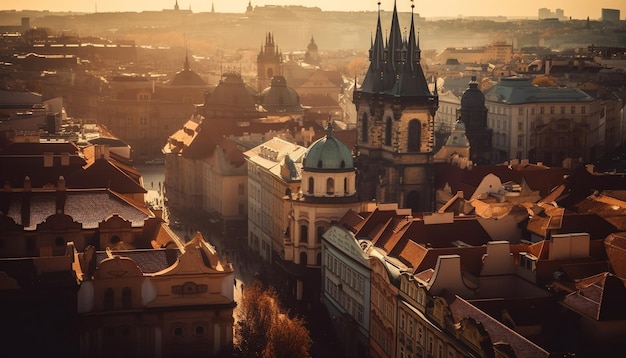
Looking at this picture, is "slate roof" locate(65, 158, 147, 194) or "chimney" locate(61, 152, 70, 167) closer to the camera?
"slate roof" locate(65, 158, 147, 194)

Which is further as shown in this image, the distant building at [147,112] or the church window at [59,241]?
the distant building at [147,112]

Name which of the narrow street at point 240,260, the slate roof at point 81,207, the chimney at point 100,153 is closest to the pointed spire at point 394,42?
the narrow street at point 240,260

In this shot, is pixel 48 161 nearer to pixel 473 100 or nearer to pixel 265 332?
pixel 265 332

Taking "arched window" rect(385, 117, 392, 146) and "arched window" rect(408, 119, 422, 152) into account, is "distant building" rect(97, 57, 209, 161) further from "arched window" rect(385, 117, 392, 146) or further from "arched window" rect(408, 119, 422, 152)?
"arched window" rect(408, 119, 422, 152)

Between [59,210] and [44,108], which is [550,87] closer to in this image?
[44,108]

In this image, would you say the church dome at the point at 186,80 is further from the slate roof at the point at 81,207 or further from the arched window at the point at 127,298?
the arched window at the point at 127,298

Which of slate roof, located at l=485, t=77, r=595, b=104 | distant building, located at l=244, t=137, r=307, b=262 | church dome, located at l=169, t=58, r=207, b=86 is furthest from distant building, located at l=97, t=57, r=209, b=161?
distant building, located at l=244, t=137, r=307, b=262
